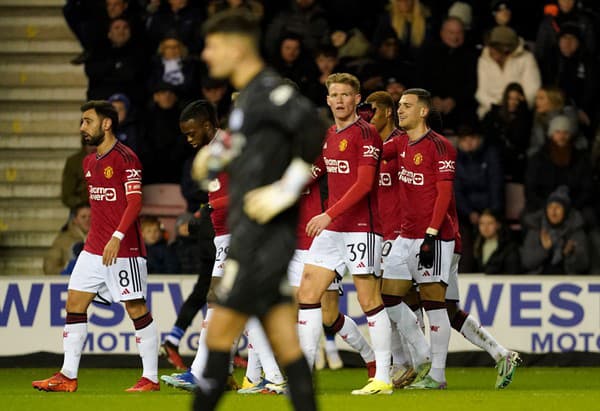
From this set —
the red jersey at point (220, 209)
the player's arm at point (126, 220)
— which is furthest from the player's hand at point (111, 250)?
the red jersey at point (220, 209)

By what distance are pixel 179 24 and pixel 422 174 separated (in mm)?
7350

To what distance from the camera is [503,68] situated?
56.7 ft

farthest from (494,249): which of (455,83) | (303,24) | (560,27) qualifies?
(303,24)

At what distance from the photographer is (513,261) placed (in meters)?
15.7

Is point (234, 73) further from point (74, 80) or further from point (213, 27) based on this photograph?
point (74, 80)

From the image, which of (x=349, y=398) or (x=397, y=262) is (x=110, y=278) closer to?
(x=349, y=398)

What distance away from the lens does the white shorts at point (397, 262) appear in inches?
459

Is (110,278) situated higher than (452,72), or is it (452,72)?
(452,72)

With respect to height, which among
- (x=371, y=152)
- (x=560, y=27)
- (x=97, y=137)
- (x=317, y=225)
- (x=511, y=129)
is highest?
(x=560, y=27)

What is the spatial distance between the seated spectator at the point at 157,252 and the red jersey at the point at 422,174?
4578 mm

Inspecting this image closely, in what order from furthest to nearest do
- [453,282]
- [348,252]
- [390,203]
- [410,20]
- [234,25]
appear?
[410,20], [453,282], [390,203], [348,252], [234,25]

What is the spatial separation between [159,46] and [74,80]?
1.58m

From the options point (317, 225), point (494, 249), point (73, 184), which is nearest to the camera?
point (317, 225)

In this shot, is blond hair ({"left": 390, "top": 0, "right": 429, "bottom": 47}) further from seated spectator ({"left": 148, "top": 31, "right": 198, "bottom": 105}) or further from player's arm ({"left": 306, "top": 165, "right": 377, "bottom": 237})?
player's arm ({"left": 306, "top": 165, "right": 377, "bottom": 237})
